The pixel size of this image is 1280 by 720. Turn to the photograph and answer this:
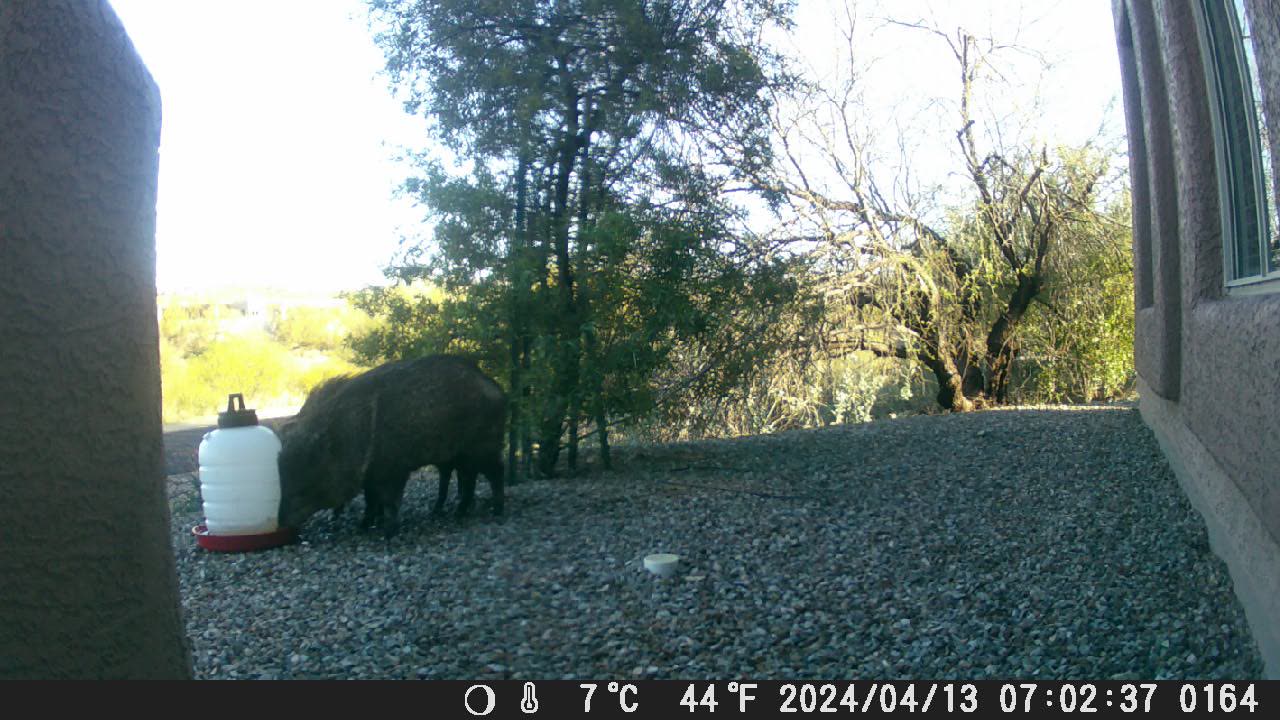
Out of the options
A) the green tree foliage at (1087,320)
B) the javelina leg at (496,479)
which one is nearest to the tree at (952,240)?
the green tree foliage at (1087,320)

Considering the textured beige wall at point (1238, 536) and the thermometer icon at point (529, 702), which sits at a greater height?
the textured beige wall at point (1238, 536)

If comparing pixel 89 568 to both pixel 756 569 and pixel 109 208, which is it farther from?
pixel 756 569

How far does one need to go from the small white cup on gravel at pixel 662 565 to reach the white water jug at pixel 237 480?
248 cm

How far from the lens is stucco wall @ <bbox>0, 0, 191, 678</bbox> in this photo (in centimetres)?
219

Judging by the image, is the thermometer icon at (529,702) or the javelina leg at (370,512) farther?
the javelina leg at (370,512)

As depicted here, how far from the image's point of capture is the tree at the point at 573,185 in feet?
24.1

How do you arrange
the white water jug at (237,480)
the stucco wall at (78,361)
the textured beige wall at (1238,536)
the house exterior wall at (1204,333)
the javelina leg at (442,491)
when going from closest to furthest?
the stucco wall at (78,361) → the house exterior wall at (1204,333) → the textured beige wall at (1238,536) → the white water jug at (237,480) → the javelina leg at (442,491)

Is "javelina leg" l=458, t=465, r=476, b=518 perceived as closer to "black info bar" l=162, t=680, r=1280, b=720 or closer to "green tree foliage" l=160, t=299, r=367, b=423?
"black info bar" l=162, t=680, r=1280, b=720

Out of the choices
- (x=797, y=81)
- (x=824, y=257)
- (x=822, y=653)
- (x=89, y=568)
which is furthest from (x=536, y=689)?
(x=824, y=257)

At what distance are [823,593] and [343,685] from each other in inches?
87.6

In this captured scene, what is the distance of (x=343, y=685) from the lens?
3.57 meters

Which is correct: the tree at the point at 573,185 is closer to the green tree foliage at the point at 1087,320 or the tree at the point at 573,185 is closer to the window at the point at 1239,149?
the window at the point at 1239,149

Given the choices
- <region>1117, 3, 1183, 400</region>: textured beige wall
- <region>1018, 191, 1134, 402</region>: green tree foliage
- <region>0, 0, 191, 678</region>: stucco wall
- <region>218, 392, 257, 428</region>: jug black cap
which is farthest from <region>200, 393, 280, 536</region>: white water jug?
<region>1018, 191, 1134, 402</region>: green tree foliage

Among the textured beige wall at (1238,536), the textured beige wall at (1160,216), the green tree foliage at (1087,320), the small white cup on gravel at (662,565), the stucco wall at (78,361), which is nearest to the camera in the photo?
the stucco wall at (78,361)
